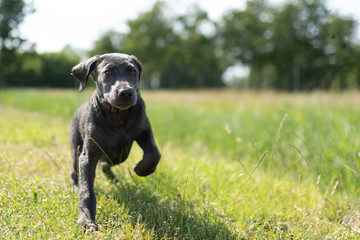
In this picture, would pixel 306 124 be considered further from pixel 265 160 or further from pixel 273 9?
pixel 273 9

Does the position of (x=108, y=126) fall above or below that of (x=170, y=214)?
above

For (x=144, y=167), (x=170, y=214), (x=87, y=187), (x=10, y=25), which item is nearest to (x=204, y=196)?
(x=170, y=214)

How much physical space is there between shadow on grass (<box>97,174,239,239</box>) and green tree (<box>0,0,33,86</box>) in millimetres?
32152

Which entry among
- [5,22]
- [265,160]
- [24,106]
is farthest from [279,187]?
[5,22]

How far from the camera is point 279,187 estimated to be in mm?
3334

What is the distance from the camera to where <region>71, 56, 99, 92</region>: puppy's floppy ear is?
233cm

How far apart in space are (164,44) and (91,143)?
132 feet

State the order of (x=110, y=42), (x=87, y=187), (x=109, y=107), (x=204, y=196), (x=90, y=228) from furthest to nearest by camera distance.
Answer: (x=110, y=42), (x=204, y=196), (x=109, y=107), (x=87, y=187), (x=90, y=228)

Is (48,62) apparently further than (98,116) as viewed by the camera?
Yes

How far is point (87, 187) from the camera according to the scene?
7.04 ft

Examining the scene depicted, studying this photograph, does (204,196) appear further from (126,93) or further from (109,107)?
(126,93)

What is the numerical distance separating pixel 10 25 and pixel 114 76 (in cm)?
3277

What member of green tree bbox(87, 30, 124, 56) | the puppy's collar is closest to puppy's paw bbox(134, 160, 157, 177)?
the puppy's collar

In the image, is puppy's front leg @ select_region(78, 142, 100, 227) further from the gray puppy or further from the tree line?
the tree line
